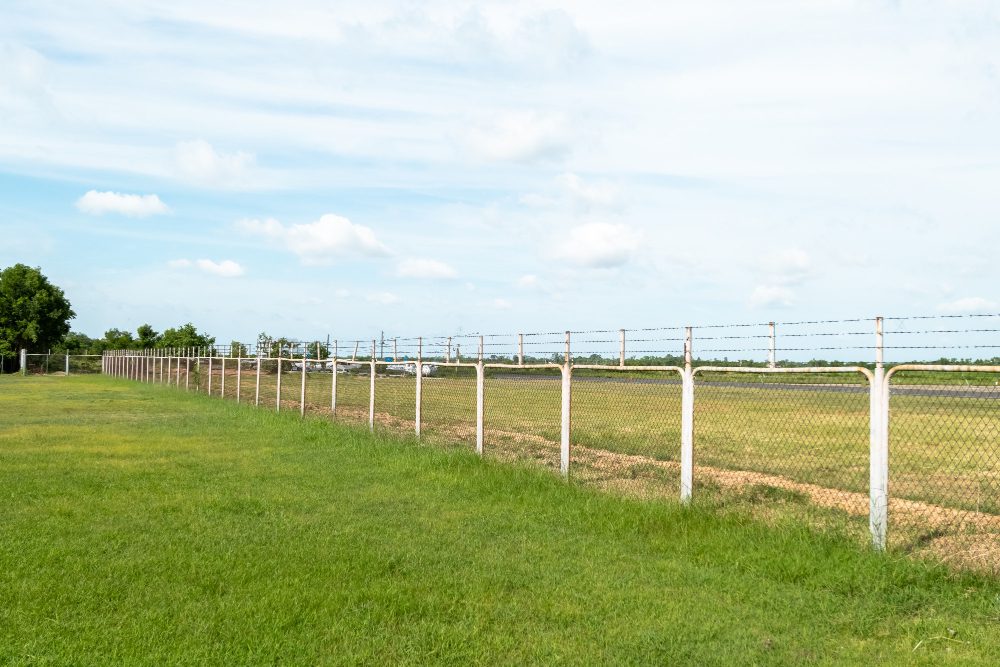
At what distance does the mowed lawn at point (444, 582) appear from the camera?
5.07 meters

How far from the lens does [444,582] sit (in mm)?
6293

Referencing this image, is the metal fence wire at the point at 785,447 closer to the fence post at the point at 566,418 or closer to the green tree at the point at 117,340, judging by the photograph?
the fence post at the point at 566,418

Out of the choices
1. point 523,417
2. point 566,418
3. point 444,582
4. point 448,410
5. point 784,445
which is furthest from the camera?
point 448,410

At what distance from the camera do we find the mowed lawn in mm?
5066

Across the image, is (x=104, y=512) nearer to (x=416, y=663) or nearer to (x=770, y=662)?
(x=416, y=663)

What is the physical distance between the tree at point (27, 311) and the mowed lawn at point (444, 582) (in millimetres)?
71133

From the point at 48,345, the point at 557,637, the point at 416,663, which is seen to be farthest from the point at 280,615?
the point at 48,345

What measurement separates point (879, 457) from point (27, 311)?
79241 millimetres

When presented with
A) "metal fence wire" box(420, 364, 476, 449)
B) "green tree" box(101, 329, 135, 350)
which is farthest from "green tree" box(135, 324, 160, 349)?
"metal fence wire" box(420, 364, 476, 449)

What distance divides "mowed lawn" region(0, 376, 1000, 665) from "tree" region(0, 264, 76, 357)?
2800 inches

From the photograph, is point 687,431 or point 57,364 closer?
point 687,431

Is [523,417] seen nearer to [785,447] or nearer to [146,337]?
[785,447]

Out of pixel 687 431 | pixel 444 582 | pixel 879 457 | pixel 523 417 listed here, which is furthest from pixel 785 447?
pixel 444 582

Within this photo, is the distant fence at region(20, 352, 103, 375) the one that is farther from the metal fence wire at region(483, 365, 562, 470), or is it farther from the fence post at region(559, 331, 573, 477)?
the fence post at region(559, 331, 573, 477)
